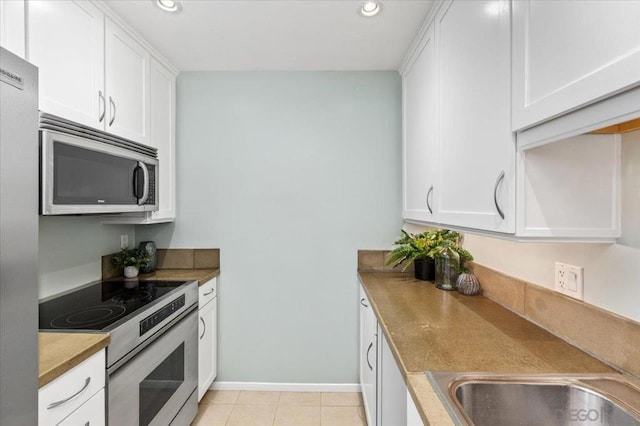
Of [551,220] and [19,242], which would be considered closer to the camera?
[19,242]

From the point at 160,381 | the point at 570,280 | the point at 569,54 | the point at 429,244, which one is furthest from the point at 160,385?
the point at 569,54

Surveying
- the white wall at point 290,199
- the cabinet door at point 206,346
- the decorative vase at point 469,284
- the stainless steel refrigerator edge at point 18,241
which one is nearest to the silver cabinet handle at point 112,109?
the white wall at point 290,199

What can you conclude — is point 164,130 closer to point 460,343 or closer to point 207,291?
point 207,291

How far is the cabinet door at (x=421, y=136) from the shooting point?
177 centimetres

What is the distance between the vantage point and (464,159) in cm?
139

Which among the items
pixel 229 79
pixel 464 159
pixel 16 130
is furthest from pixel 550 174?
pixel 229 79

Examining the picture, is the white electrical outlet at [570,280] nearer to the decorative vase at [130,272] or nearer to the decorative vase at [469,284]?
the decorative vase at [469,284]

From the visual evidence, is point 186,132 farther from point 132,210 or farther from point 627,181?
point 627,181

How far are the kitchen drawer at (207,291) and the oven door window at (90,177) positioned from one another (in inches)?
29.7

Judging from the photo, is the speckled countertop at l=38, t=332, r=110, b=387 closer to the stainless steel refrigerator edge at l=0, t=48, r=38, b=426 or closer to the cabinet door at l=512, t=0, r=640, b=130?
the stainless steel refrigerator edge at l=0, t=48, r=38, b=426

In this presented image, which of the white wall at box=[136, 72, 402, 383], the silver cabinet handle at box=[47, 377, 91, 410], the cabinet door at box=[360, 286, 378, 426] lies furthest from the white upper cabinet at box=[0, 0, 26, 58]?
the cabinet door at box=[360, 286, 378, 426]

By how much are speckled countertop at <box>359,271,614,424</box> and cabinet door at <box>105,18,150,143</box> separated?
1707mm

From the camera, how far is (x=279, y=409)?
2.32 metres

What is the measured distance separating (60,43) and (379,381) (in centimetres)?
213
